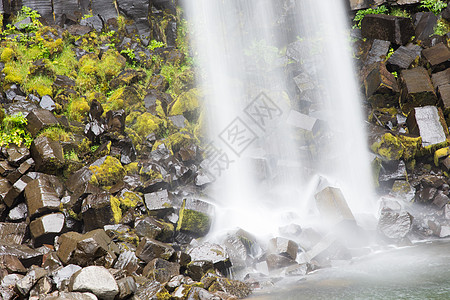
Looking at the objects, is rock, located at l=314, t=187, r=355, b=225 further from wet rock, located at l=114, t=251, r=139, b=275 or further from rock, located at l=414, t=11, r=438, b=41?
rock, located at l=414, t=11, r=438, b=41

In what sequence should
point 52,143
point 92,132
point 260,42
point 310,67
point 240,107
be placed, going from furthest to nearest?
point 260,42
point 310,67
point 240,107
point 92,132
point 52,143

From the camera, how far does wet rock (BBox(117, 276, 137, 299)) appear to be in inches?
231

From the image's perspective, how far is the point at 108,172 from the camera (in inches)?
385

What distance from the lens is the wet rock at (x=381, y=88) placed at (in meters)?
12.3

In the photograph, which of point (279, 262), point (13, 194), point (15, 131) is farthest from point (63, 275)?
point (15, 131)

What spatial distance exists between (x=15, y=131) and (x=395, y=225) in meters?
10.8

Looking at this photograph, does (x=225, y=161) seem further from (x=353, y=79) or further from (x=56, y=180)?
(x=353, y=79)

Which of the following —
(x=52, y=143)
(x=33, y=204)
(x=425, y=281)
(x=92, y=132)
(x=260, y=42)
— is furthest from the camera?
(x=260, y=42)

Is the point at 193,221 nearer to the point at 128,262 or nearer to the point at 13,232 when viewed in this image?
the point at 128,262

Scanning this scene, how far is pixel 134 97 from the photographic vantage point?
12.6 meters

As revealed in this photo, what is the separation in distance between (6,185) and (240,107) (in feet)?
26.7

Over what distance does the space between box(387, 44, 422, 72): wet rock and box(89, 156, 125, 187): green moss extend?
10.5 m

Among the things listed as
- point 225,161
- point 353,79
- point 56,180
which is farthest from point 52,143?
point 353,79

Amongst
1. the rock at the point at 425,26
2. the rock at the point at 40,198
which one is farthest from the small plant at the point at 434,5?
the rock at the point at 40,198
